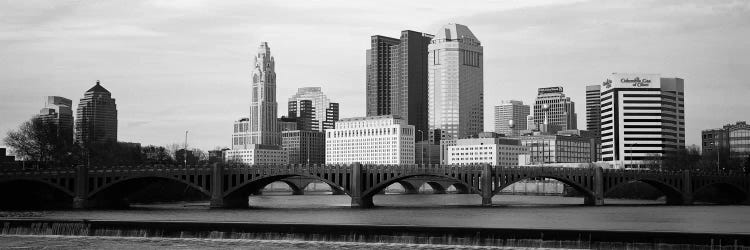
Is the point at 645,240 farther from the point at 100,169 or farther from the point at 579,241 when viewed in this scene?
the point at 100,169

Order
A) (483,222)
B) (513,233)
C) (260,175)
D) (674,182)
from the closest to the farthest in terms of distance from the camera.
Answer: (513,233) → (483,222) → (260,175) → (674,182)

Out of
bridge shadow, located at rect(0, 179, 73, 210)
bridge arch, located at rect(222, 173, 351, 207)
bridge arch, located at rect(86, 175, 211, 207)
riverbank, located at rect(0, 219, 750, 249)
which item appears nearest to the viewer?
riverbank, located at rect(0, 219, 750, 249)

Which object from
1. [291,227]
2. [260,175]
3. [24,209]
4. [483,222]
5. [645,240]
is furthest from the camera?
[260,175]

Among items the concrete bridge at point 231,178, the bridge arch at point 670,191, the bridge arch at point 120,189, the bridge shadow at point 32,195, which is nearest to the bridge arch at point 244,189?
the concrete bridge at point 231,178

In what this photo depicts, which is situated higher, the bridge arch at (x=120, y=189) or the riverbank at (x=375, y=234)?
A: the bridge arch at (x=120, y=189)

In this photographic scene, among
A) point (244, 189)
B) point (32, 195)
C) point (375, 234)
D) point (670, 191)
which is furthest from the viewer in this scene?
point (670, 191)

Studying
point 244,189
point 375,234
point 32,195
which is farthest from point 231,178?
point 375,234

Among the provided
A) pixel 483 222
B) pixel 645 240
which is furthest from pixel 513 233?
pixel 483 222

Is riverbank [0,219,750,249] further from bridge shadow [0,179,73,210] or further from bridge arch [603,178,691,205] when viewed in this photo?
bridge arch [603,178,691,205]

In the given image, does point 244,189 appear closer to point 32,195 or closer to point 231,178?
point 231,178

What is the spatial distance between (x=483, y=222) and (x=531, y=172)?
199 ft

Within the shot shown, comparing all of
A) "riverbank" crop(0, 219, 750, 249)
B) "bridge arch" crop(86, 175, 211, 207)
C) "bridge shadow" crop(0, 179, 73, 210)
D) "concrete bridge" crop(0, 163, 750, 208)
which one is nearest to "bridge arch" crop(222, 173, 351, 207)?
"concrete bridge" crop(0, 163, 750, 208)

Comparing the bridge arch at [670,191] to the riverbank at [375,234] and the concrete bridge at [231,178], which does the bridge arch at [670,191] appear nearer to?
the concrete bridge at [231,178]

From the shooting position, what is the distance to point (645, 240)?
75.1 m
